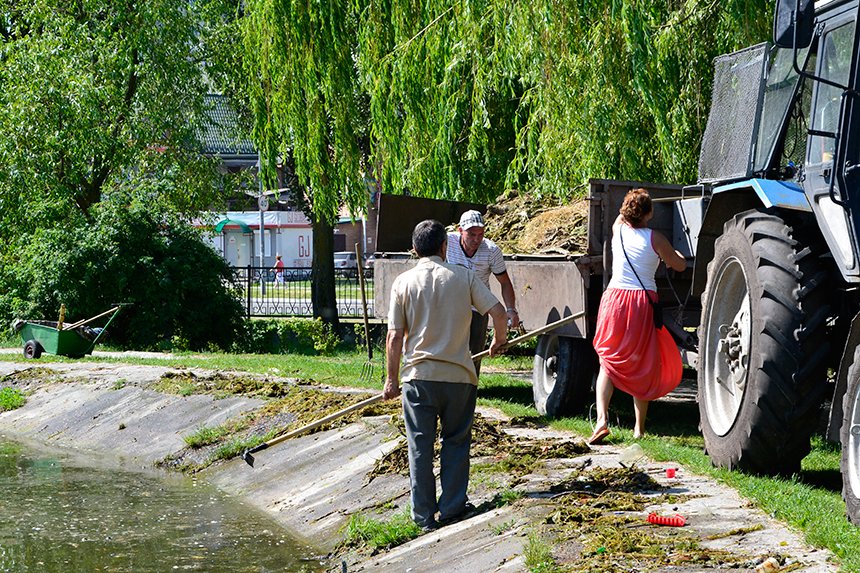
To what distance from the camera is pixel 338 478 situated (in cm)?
1058

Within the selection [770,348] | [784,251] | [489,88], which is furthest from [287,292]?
[770,348]

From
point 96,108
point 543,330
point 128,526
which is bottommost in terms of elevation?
point 128,526

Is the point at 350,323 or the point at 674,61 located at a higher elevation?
the point at 674,61

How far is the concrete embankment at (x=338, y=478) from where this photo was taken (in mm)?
6789

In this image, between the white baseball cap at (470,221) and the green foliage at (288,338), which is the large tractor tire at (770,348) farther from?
the green foliage at (288,338)

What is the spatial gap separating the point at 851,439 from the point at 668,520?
1.06 meters

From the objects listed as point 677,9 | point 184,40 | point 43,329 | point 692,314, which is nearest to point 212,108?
point 184,40

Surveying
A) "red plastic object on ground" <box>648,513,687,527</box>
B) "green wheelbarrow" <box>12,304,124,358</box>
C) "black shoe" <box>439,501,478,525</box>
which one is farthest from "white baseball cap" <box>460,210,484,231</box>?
"green wheelbarrow" <box>12,304,124,358</box>

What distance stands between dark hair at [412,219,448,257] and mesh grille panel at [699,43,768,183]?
2.45 metres

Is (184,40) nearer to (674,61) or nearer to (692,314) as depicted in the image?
(674,61)

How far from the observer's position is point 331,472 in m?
10.9

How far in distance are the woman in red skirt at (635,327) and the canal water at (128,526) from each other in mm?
2574

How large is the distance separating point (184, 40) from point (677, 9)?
15.4 metres

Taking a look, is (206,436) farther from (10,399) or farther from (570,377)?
(10,399)
